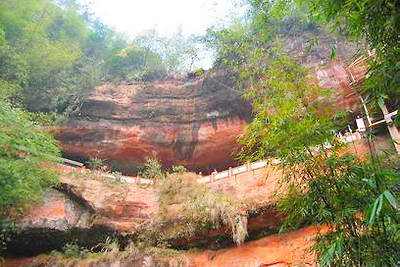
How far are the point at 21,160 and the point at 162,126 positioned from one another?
8121mm

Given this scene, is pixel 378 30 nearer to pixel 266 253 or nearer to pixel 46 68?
pixel 266 253

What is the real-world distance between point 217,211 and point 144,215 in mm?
2422

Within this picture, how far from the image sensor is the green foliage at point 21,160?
1123 centimetres

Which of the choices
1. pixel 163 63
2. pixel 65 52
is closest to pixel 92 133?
pixel 65 52

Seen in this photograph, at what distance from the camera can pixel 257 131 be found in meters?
6.50

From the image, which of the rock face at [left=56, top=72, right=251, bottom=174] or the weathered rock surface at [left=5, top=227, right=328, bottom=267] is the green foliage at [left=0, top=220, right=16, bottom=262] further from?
the rock face at [left=56, top=72, right=251, bottom=174]

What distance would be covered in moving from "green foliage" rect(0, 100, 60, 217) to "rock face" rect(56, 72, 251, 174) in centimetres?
572

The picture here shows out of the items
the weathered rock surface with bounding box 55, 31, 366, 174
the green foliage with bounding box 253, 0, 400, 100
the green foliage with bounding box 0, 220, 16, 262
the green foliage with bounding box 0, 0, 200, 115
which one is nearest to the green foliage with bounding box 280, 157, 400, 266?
the green foliage with bounding box 253, 0, 400, 100

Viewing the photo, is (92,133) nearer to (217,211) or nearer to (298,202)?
(217,211)

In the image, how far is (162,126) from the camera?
19.4 metres

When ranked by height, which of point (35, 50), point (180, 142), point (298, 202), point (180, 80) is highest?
point (35, 50)

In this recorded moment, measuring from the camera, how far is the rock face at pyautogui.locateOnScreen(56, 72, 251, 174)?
18766 mm

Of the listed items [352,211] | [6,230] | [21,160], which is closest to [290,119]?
[352,211]

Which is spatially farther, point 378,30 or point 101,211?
point 101,211
